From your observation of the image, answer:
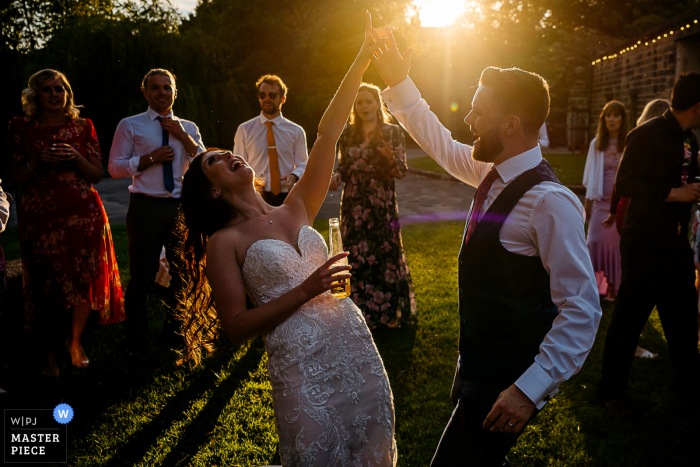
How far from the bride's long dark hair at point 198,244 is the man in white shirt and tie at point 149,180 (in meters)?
1.97

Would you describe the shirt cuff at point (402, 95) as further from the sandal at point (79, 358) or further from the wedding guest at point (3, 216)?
the sandal at point (79, 358)

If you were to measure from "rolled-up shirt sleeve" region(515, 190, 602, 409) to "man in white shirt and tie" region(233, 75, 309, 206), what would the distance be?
3.91 metres

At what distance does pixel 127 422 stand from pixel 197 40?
16073 mm

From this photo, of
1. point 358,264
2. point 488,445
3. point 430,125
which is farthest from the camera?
point 358,264

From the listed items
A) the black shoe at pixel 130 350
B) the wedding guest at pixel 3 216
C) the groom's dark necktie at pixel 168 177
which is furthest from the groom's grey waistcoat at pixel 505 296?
the black shoe at pixel 130 350

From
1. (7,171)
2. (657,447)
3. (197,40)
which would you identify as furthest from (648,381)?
(197,40)

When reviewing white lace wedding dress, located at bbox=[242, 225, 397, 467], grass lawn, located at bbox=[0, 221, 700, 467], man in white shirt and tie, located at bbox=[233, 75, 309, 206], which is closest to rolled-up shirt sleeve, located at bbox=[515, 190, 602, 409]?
white lace wedding dress, located at bbox=[242, 225, 397, 467]

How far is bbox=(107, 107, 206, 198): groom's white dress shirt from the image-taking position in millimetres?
4547

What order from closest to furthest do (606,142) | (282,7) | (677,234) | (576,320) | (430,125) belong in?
(576,320) < (430,125) < (677,234) < (606,142) < (282,7)

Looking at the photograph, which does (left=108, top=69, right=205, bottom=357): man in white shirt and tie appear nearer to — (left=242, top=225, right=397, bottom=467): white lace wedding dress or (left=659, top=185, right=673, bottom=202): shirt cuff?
(left=242, top=225, right=397, bottom=467): white lace wedding dress

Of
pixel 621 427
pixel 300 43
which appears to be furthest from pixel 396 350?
pixel 300 43

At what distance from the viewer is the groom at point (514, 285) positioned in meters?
A: 1.70

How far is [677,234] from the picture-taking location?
3.55 metres

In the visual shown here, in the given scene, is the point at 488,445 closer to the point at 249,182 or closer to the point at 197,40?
the point at 249,182
